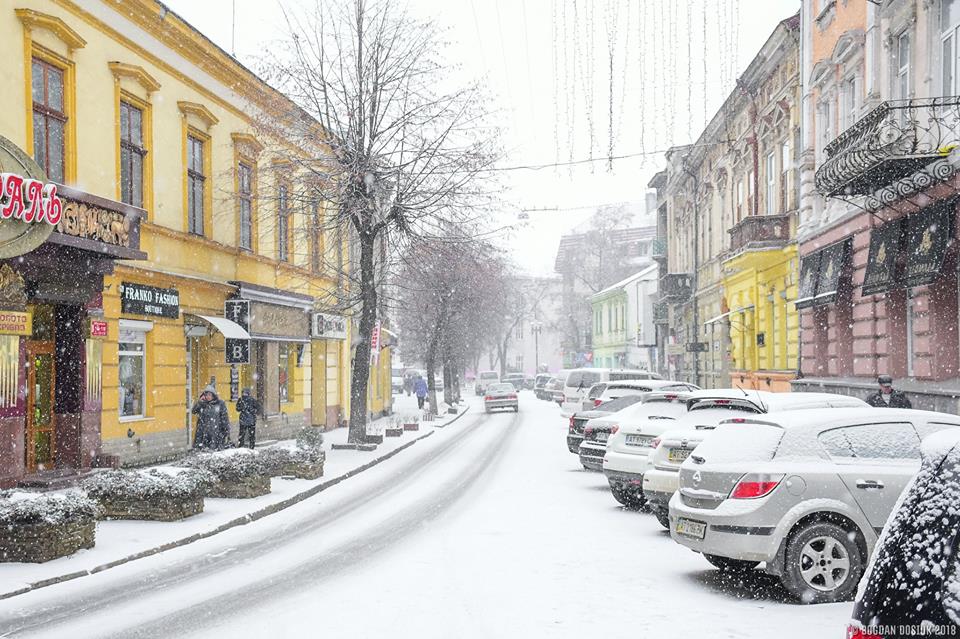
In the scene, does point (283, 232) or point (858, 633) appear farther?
point (283, 232)

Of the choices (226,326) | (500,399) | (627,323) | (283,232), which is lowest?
(500,399)

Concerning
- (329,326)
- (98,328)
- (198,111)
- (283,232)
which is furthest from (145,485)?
(329,326)

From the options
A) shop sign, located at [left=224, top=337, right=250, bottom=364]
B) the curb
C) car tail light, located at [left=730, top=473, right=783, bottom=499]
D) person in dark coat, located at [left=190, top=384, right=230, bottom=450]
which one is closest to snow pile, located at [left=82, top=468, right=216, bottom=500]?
the curb

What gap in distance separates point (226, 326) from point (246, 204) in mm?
4595

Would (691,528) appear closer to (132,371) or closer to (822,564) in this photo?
(822,564)

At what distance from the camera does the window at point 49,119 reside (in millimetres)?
15188

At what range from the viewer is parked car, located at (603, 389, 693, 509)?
12.4 meters

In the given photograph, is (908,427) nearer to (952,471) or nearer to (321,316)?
(952,471)

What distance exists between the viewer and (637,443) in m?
12.5

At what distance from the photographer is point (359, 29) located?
22969mm

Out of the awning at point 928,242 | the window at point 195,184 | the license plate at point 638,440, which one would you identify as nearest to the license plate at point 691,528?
the license plate at point 638,440

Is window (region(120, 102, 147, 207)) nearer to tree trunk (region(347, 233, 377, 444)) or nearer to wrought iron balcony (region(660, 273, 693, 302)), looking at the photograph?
tree trunk (region(347, 233, 377, 444))

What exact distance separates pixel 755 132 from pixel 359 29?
14.2m

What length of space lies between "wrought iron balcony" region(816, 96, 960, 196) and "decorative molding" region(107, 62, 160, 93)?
13.6 metres
